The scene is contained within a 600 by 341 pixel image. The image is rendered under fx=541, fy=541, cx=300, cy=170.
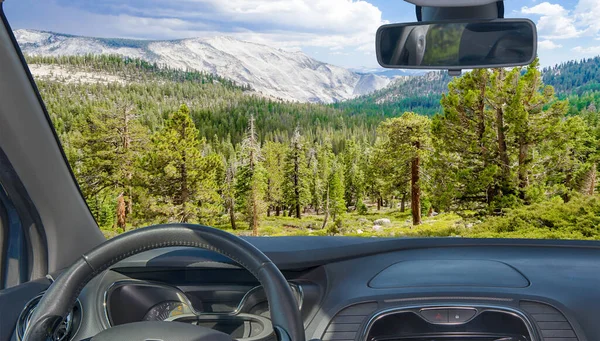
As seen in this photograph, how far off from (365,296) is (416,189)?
13.3 metres

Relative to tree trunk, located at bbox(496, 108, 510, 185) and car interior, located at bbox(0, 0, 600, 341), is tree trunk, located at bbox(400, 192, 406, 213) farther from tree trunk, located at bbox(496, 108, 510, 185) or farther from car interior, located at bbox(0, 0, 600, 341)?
car interior, located at bbox(0, 0, 600, 341)

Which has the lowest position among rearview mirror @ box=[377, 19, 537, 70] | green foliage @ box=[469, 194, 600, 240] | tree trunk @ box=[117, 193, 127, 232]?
green foliage @ box=[469, 194, 600, 240]

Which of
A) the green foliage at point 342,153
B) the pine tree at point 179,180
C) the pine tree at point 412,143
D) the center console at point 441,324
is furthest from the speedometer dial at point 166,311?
the pine tree at point 412,143

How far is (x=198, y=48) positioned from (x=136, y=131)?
355 centimetres

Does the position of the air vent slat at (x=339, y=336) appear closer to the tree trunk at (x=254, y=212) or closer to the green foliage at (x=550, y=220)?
the tree trunk at (x=254, y=212)

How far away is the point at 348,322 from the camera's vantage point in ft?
5.03

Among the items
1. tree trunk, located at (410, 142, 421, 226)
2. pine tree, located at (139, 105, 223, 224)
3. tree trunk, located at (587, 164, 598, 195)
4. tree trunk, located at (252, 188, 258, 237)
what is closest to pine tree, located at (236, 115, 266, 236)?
tree trunk, located at (252, 188, 258, 237)

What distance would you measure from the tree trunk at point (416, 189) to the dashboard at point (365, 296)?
41.0ft

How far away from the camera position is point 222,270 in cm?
173

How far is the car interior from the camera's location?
1474 mm

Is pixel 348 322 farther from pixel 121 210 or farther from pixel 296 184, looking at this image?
pixel 121 210

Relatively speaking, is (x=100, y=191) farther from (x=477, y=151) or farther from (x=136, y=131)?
(x=477, y=151)

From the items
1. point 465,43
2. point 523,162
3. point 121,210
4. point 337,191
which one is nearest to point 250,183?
point 337,191

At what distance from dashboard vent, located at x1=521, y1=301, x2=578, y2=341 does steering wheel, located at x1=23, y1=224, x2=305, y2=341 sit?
844 mm
